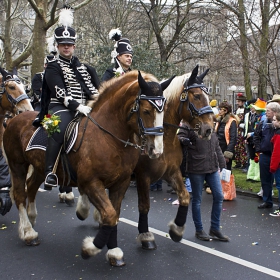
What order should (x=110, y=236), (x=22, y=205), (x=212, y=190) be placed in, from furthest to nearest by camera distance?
(x=22, y=205) → (x=212, y=190) → (x=110, y=236)

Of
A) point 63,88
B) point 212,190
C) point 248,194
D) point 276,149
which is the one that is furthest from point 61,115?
point 248,194

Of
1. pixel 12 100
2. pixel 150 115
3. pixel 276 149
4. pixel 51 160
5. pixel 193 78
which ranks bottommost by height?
pixel 276 149

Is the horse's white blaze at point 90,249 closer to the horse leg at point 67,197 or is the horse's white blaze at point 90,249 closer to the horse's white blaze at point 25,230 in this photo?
the horse's white blaze at point 25,230

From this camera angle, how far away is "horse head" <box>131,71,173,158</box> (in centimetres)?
439

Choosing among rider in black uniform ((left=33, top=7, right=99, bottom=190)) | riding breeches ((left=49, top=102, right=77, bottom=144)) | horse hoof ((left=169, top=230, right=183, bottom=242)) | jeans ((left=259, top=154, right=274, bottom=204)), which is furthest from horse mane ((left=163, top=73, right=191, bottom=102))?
jeans ((left=259, top=154, right=274, bottom=204))

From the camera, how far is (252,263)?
526 cm

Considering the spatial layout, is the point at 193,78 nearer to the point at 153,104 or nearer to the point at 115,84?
the point at 115,84

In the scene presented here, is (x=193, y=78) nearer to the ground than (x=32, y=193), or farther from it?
farther from it

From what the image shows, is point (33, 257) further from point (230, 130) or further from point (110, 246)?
point (230, 130)

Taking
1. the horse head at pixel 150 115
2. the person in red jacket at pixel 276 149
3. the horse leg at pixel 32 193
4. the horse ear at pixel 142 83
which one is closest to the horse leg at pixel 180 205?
the horse head at pixel 150 115

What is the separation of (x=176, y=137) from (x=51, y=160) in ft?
5.65

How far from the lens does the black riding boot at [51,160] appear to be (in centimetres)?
526

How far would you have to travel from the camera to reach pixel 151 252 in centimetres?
568

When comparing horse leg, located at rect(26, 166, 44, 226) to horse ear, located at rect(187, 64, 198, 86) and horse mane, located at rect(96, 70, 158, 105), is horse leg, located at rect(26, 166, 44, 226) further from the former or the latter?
horse ear, located at rect(187, 64, 198, 86)
